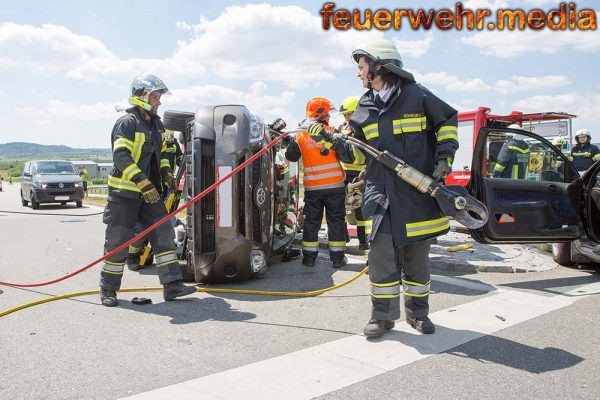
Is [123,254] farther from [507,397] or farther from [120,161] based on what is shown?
[507,397]

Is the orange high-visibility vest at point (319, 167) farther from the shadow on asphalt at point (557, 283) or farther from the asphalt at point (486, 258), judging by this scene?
the shadow on asphalt at point (557, 283)

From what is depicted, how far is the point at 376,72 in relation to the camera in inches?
154

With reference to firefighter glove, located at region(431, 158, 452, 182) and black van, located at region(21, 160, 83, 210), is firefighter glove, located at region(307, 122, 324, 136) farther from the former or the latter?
black van, located at region(21, 160, 83, 210)

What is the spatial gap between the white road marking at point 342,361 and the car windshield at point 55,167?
1765cm

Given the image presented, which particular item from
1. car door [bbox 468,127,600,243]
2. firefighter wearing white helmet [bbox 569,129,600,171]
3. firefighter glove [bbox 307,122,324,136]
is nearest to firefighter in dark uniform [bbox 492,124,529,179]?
car door [bbox 468,127,600,243]

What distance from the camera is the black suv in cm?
524

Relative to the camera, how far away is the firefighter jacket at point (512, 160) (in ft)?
17.9

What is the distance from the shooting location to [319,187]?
6254 mm

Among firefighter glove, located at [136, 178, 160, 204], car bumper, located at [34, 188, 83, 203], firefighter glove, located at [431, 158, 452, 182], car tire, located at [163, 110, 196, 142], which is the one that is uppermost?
car tire, located at [163, 110, 196, 142]

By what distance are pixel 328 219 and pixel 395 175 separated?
2.55m

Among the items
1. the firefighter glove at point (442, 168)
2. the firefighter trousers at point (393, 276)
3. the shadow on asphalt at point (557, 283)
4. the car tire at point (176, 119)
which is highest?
the car tire at point (176, 119)

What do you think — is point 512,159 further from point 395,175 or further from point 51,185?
point 51,185

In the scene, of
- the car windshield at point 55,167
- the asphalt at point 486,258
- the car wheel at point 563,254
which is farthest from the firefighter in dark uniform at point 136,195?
the car windshield at point 55,167

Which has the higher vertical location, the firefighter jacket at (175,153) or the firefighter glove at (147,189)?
the firefighter jacket at (175,153)
